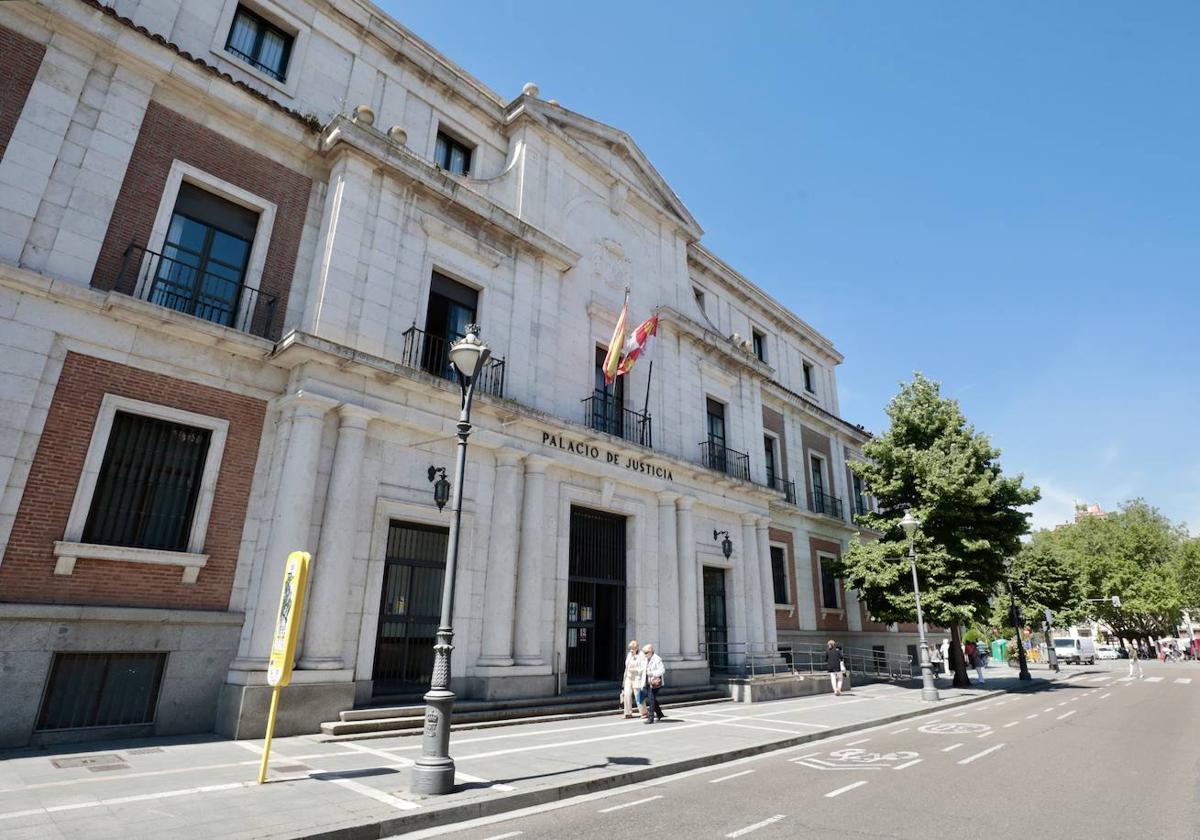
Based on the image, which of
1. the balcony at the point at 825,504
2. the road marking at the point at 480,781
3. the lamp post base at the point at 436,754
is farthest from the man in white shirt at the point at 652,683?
the balcony at the point at 825,504

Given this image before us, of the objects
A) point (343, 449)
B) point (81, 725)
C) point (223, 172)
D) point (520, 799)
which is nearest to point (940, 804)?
point (520, 799)

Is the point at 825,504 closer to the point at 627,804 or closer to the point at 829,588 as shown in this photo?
the point at 829,588

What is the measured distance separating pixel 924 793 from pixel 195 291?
13.6 m

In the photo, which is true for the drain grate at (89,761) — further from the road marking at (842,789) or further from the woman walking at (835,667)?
the woman walking at (835,667)

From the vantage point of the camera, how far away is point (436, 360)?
13789 mm

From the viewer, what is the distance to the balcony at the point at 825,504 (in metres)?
27.3

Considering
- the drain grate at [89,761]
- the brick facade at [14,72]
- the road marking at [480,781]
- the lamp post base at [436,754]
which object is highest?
the brick facade at [14,72]

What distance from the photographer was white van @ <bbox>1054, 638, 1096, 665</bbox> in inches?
1845

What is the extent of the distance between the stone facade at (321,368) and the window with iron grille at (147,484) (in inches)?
9.7

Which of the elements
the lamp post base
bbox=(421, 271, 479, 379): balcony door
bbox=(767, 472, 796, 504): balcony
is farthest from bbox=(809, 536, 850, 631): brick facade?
the lamp post base

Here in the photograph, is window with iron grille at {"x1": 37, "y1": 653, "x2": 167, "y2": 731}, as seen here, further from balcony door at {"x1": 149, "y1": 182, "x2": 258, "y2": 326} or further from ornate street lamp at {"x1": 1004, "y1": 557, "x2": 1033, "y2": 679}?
ornate street lamp at {"x1": 1004, "y1": 557, "x2": 1033, "y2": 679}

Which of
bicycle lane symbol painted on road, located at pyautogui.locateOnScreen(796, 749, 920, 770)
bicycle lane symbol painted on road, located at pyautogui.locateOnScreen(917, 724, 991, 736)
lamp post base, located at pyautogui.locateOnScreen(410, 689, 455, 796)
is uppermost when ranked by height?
lamp post base, located at pyautogui.locateOnScreen(410, 689, 455, 796)

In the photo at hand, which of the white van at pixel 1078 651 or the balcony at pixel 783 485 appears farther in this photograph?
the white van at pixel 1078 651

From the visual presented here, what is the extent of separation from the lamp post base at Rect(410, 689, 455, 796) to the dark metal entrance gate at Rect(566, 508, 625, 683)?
333 inches
